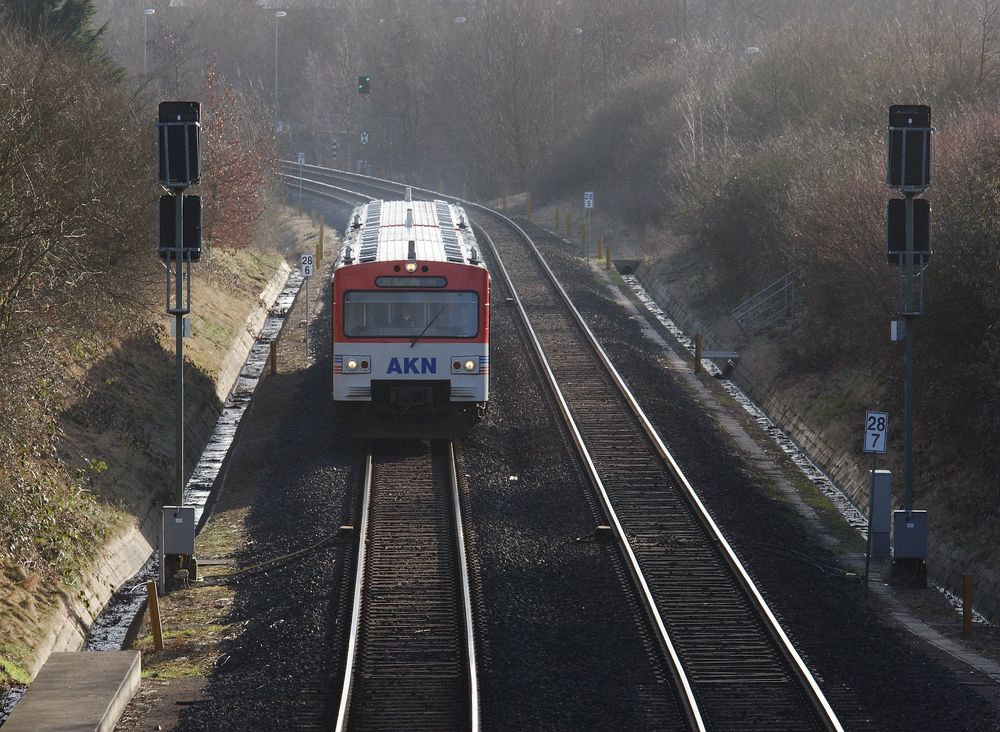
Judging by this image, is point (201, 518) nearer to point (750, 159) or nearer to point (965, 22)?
point (750, 159)

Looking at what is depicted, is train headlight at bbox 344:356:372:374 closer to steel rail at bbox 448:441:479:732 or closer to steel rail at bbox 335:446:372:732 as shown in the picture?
steel rail at bbox 335:446:372:732

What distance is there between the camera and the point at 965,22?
35781 millimetres

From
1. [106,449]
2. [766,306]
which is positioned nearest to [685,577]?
[106,449]

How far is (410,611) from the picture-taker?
13305mm

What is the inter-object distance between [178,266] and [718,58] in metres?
47.2

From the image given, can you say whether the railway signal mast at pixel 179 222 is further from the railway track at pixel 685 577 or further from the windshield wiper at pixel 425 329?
the railway track at pixel 685 577

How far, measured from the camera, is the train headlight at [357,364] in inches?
737

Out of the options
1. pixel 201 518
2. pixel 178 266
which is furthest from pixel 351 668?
pixel 201 518

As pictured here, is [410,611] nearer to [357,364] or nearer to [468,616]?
[468,616]

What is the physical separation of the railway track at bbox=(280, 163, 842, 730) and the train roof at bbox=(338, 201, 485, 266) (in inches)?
139

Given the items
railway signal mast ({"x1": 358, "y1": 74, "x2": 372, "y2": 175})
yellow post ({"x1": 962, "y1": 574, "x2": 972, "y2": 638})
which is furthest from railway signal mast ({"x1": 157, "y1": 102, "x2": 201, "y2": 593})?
railway signal mast ({"x1": 358, "y1": 74, "x2": 372, "y2": 175})

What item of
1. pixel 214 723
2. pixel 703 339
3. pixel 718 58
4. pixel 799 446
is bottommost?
pixel 214 723

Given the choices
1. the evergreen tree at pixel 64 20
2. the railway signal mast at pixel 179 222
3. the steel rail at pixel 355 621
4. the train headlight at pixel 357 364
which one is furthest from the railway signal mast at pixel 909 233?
the evergreen tree at pixel 64 20

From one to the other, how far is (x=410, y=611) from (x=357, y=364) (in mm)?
6112
